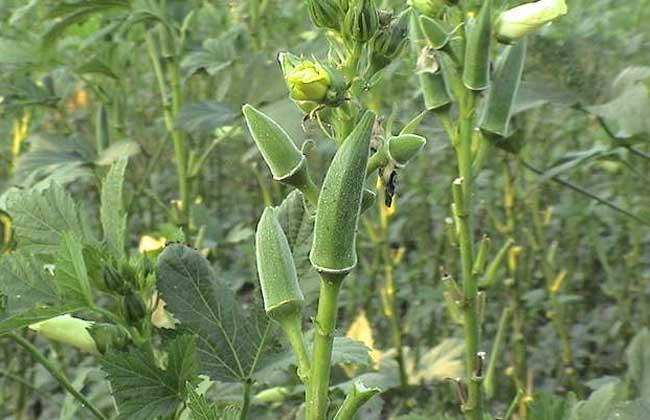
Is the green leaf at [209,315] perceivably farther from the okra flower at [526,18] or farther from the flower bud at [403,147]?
the okra flower at [526,18]

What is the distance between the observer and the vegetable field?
73 cm

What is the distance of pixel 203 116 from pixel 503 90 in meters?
0.64

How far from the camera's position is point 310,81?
2.21 feet

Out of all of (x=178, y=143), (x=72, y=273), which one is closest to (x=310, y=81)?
(x=72, y=273)

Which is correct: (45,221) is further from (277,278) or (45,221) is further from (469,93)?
(469,93)

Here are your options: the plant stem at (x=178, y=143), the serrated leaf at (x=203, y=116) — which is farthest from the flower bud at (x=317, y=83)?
the plant stem at (x=178, y=143)

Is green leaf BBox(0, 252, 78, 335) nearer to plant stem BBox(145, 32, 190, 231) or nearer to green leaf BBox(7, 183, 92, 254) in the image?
green leaf BBox(7, 183, 92, 254)

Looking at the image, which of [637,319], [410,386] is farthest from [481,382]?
[637,319]

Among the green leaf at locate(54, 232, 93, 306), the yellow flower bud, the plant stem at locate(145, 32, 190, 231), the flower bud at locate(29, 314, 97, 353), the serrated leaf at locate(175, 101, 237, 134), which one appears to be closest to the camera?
the yellow flower bud

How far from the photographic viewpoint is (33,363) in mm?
2180

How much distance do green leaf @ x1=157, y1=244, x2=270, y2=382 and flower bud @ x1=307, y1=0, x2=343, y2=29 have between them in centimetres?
27

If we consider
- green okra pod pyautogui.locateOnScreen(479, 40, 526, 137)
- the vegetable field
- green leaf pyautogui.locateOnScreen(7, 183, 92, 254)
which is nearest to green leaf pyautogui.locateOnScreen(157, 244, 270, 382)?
the vegetable field

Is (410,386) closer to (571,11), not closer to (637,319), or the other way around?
(637,319)

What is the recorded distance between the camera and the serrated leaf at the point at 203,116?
155cm
